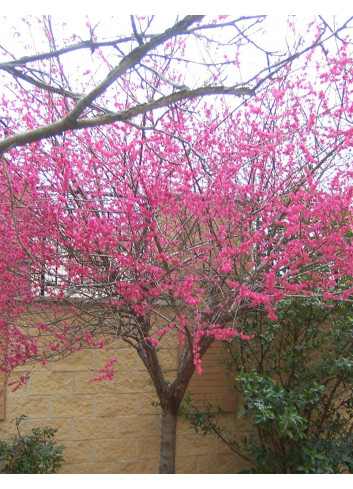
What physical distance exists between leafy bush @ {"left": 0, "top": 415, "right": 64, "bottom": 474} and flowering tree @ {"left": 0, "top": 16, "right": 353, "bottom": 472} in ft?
→ 2.28

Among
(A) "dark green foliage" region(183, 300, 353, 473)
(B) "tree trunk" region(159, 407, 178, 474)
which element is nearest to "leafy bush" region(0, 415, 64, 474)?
(B) "tree trunk" region(159, 407, 178, 474)

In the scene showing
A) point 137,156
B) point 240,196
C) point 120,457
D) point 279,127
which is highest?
point 279,127

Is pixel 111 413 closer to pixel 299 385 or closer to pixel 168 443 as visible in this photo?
pixel 168 443

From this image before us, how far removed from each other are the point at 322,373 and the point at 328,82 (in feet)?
7.95

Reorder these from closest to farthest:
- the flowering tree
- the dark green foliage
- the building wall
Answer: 1. the flowering tree
2. the dark green foliage
3. the building wall

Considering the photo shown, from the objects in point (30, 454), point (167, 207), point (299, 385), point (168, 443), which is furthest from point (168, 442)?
point (167, 207)

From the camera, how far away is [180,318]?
10.6 feet

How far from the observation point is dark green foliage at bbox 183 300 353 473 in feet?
12.7

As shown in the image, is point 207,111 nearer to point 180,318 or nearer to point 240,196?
point 240,196

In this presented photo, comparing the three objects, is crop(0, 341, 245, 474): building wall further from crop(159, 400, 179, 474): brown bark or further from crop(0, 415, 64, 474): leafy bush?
crop(159, 400, 179, 474): brown bark

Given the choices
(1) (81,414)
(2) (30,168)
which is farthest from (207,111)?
(1) (81,414)

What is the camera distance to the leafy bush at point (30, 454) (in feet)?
12.4

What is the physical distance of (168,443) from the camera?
3943 millimetres

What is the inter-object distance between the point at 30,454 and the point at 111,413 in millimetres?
817
